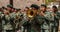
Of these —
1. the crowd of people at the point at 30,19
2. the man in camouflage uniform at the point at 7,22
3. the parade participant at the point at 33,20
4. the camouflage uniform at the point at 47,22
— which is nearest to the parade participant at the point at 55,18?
the crowd of people at the point at 30,19

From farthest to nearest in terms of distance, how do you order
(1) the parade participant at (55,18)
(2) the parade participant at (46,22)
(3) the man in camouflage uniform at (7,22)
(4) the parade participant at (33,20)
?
(1) the parade participant at (55,18) → (3) the man in camouflage uniform at (7,22) → (2) the parade participant at (46,22) → (4) the parade participant at (33,20)

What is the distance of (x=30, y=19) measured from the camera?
1364 centimetres

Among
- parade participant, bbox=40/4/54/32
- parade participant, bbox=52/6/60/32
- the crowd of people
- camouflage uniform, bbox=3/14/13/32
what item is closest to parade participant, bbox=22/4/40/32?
the crowd of people

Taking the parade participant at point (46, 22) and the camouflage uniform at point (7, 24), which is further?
the camouflage uniform at point (7, 24)

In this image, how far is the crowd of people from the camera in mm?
13625

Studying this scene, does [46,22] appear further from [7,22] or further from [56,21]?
[7,22]

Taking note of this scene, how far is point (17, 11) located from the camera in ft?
47.8

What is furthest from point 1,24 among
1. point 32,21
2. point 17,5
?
point 17,5

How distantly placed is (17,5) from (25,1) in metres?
0.52

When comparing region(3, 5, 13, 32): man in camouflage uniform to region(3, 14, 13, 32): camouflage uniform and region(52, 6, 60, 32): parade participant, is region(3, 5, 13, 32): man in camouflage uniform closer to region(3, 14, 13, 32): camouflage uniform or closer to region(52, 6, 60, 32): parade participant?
region(3, 14, 13, 32): camouflage uniform

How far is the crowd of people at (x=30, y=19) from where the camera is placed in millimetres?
13625

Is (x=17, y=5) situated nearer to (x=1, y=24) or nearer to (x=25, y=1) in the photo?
(x=25, y=1)

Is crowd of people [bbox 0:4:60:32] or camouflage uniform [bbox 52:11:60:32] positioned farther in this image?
camouflage uniform [bbox 52:11:60:32]

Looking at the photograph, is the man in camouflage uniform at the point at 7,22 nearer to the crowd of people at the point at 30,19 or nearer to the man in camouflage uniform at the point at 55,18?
the crowd of people at the point at 30,19
